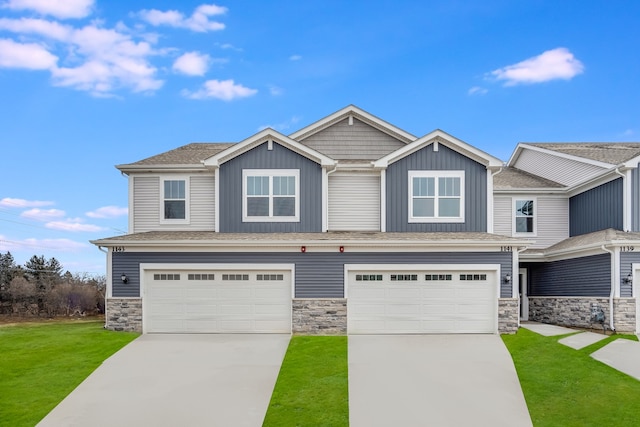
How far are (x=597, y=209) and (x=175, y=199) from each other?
49.4ft

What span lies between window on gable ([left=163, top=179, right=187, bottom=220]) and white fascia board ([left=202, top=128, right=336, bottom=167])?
1.63 m

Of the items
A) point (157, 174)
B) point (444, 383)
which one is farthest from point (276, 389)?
point (157, 174)

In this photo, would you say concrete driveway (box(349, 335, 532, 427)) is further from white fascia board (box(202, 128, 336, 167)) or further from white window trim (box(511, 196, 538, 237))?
white window trim (box(511, 196, 538, 237))

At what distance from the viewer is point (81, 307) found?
22.2m

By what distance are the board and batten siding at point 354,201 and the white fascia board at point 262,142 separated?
1089mm

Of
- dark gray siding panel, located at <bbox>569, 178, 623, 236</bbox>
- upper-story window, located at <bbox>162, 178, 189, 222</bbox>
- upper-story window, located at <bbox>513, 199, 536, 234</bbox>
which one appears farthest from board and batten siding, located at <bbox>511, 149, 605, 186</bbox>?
upper-story window, located at <bbox>162, 178, 189, 222</bbox>

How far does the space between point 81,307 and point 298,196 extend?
11.8 meters

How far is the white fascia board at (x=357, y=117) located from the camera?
1944cm

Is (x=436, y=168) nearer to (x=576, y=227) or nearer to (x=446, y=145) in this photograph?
(x=446, y=145)

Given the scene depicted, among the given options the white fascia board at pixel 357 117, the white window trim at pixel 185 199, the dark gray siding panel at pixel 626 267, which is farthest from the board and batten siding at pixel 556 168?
the white window trim at pixel 185 199

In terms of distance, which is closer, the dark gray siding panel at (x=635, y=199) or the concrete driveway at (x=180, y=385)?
the concrete driveway at (x=180, y=385)

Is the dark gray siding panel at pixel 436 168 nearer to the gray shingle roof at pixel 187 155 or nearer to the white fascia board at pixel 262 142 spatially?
the white fascia board at pixel 262 142

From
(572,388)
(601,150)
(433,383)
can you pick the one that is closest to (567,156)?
(601,150)

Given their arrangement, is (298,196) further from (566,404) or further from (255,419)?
(566,404)
